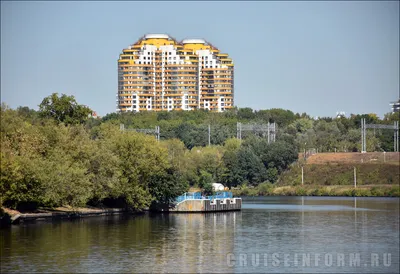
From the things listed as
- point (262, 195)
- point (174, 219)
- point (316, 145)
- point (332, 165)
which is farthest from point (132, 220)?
point (316, 145)

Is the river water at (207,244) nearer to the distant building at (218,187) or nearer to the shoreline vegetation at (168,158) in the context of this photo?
the shoreline vegetation at (168,158)

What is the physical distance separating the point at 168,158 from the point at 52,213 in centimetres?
1822

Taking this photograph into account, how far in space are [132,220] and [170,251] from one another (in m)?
20.6

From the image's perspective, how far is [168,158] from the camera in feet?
270

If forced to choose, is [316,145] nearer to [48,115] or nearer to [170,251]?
[48,115]

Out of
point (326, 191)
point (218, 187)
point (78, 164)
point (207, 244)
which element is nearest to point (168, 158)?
point (78, 164)

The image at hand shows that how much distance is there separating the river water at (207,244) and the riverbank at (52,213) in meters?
1.39

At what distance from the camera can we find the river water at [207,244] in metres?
43.3

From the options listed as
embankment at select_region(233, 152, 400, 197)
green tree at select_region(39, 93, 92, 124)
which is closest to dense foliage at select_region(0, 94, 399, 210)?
green tree at select_region(39, 93, 92, 124)

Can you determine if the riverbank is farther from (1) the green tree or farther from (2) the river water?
(1) the green tree

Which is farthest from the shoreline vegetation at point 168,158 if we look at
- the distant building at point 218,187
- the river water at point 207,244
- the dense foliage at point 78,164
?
the river water at point 207,244

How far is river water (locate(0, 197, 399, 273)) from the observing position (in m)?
43.3

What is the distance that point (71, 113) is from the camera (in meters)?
93.5

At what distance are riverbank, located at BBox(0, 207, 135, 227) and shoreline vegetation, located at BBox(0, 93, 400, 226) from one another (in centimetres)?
53
